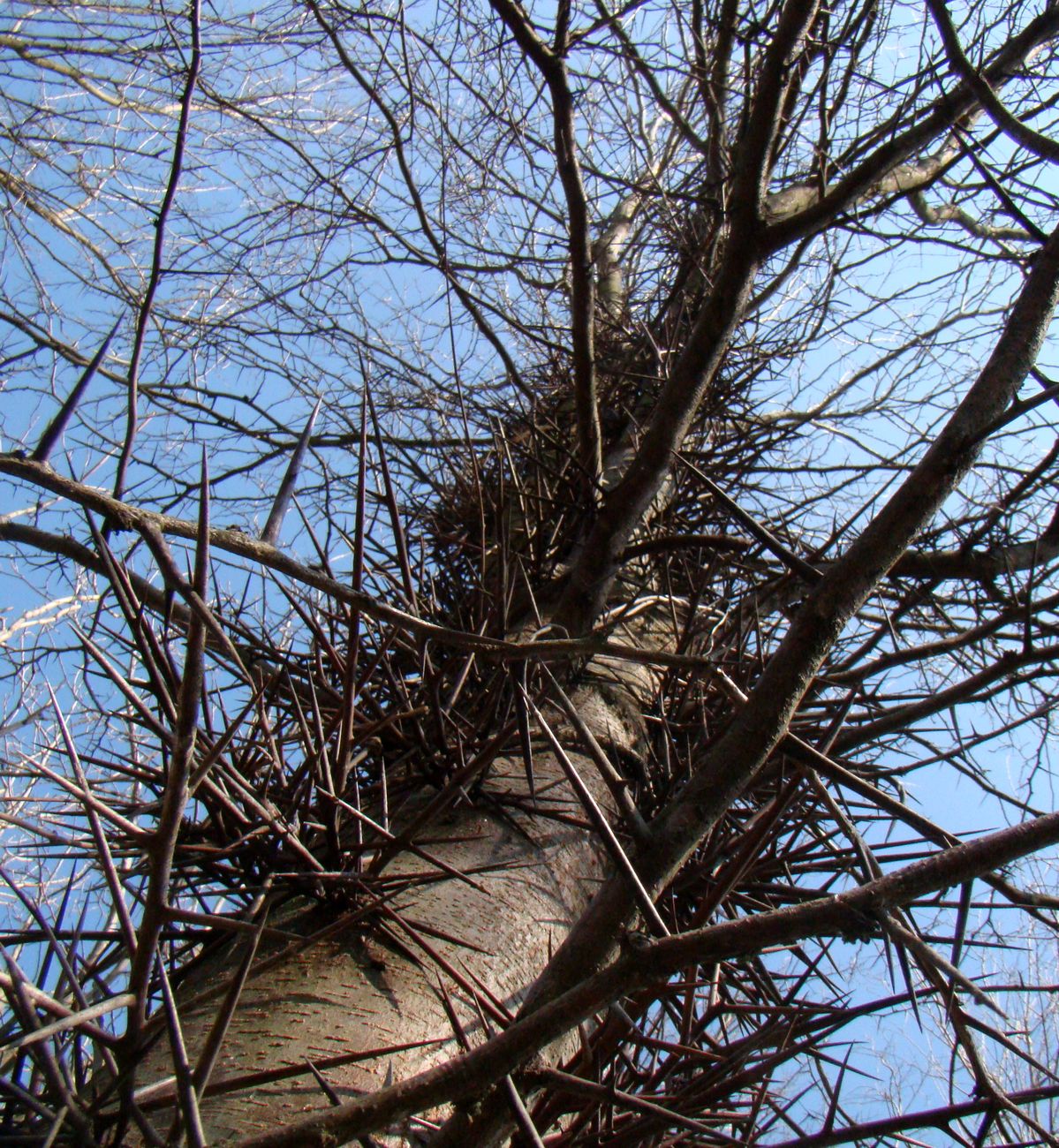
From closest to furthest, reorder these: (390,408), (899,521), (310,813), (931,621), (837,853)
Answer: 1. (899,521)
2. (310,813)
3. (837,853)
4. (931,621)
5. (390,408)

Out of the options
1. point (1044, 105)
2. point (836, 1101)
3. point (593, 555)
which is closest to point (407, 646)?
point (593, 555)

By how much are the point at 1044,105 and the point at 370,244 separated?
179 centimetres

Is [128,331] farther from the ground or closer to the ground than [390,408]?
farther from the ground

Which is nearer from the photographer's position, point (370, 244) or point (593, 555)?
point (593, 555)

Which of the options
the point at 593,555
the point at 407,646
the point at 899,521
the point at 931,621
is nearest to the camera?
the point at 899,521

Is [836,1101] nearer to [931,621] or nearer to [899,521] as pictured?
[899,521]

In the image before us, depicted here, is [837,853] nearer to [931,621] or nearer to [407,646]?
[407,646]

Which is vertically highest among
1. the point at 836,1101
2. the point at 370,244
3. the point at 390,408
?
the point at 370,244

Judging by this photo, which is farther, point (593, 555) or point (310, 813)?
point (593, 555)

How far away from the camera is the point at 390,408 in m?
2.55

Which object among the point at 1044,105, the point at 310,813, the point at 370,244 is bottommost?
the point at 310,813

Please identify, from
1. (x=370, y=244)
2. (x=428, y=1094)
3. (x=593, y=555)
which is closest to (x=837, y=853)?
(x=593, y=555)

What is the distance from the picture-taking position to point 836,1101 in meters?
0.67

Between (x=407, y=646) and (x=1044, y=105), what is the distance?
1.25 metres
